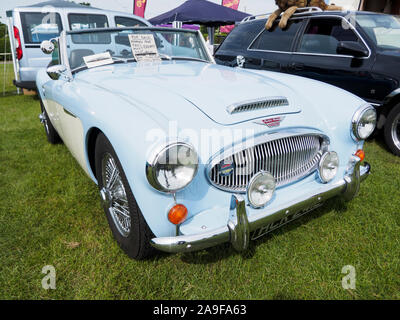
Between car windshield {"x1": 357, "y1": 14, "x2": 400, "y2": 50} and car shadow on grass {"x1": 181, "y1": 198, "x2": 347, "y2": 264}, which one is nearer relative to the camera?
car shadow on grass {"x1": 181, "y1": 198, "x2": 347, "y2": 264}

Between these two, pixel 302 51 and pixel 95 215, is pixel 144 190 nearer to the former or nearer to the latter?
pixel 95 215

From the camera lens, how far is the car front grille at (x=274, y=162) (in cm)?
165

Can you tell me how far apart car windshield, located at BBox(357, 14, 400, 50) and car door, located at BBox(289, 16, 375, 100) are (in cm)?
20

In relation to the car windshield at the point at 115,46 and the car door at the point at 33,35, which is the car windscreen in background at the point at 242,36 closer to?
the car windshield at the point at 115,46

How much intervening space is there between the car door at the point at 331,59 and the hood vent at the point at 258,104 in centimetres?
222

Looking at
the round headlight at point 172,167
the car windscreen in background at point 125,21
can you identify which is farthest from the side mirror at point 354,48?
the car windscreen in background at point 125,21

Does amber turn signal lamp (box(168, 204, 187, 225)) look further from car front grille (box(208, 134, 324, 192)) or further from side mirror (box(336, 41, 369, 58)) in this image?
side mirror (box(336, 41, 369, 58))

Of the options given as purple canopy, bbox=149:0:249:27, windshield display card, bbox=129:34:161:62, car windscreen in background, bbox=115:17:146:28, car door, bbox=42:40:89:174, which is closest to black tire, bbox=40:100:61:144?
car door, bbox=42:40:89:174

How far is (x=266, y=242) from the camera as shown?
2.11 metres

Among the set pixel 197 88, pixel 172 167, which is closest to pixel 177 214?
pixel 172 167

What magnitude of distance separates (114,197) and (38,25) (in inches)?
249

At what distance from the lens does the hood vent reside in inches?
68.6

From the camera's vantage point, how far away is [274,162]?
5.91ft

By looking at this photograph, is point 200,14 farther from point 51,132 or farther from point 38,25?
point 51,132
